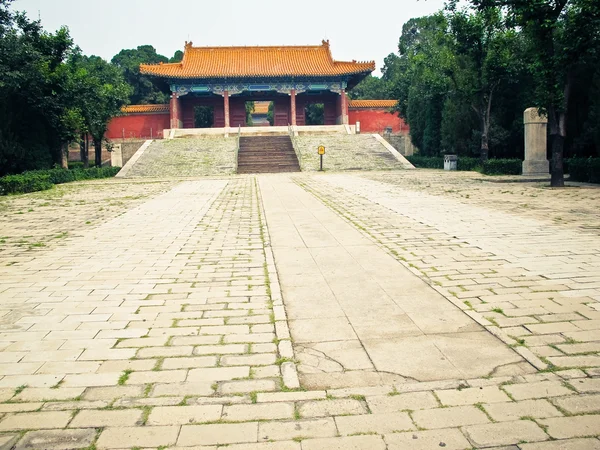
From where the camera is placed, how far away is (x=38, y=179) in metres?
19.0

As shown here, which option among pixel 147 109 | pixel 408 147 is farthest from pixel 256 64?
pixel 408 147

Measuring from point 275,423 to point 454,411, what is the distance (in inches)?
33.4

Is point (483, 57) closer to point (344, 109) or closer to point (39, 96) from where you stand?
point (39, 96)

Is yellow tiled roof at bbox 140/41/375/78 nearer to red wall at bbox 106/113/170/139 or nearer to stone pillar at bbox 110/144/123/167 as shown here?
red wall at bbox 106/113/170/139

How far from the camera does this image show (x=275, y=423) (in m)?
2.40

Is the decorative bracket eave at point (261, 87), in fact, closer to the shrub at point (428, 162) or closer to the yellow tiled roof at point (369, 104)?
the yellow tiled roof at point (369, 104)

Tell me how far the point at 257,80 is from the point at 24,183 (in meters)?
24.0

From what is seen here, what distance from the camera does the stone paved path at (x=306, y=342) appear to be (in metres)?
2.36

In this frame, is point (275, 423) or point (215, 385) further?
point (215, 385)

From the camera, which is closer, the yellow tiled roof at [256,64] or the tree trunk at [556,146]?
the tree trunk at [556,146]

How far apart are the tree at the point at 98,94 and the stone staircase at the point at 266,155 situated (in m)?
7.59

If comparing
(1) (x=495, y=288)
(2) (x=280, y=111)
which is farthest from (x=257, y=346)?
(2) (x=280, y=111)

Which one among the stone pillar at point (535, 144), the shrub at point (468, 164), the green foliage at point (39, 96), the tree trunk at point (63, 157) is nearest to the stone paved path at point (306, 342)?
the stone pillar at point (535, 144)

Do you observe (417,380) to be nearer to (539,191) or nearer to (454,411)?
(454,411)
